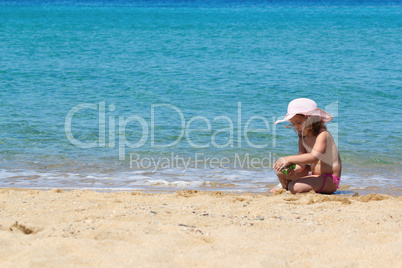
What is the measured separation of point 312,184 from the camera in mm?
4680

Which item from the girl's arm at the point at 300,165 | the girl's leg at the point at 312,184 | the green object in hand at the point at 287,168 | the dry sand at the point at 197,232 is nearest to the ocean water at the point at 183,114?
the girl's arm at the point at 300,165

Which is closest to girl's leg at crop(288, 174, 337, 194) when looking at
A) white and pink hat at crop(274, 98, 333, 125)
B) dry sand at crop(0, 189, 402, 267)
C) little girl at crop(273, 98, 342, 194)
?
little girl at crop(273, 98, 342, 194)

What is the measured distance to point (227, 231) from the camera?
3.13m

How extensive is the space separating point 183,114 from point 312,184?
5.18 meters

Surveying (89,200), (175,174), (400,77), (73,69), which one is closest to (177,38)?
(73,69)

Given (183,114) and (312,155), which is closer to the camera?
(312,155)

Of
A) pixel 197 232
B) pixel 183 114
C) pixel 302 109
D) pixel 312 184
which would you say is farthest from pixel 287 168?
pixel 183 114

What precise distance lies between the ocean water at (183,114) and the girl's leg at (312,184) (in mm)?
698

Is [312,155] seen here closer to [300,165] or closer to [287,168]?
[287,168]

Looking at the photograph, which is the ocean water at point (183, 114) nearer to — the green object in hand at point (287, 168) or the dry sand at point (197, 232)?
the green object in hand at point (287, 168)

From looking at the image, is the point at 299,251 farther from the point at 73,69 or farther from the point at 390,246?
the point at 73,69

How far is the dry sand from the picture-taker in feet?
8.63

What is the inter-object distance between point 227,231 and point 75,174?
3.31 metres

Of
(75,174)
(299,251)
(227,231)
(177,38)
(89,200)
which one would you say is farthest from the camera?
(177,38)
